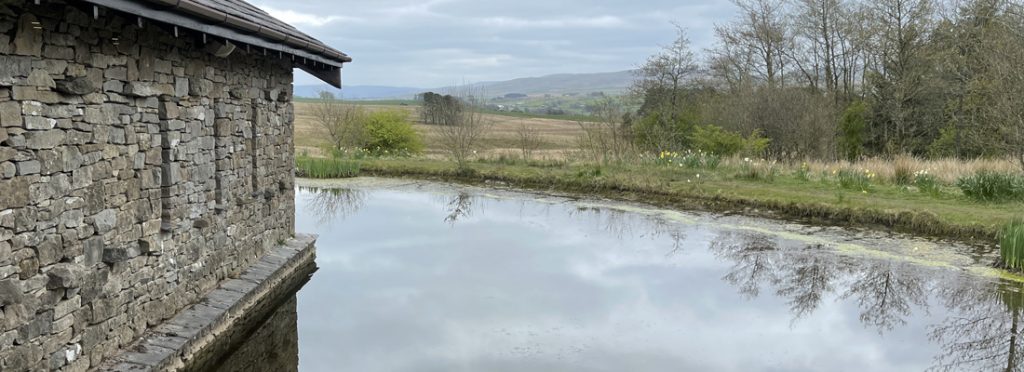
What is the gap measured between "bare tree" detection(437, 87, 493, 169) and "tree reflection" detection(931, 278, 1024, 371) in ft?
46.4

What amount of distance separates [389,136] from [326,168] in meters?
5.85

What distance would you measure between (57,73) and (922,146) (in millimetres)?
24813

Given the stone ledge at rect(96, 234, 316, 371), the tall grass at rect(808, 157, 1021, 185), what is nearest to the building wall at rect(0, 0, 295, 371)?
the stone ledge at rect(96, 234, 316, 371)

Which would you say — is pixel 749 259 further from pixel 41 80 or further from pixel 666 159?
pixel 666 159

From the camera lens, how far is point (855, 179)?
16109 mm

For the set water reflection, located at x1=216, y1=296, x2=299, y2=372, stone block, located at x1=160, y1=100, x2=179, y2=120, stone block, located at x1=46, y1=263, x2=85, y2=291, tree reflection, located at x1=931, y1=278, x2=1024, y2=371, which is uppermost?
stone block, located at x1=160, y1=100, x2=179, y2=120

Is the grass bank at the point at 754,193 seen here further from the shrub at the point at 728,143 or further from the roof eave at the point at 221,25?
the roof eave at the point at 221,25

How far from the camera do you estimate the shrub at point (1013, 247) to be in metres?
9.55

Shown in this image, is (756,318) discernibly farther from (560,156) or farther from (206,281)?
(560,156)

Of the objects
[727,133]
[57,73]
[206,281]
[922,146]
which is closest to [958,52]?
[922,146]

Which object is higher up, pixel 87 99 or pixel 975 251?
pixel 87 99

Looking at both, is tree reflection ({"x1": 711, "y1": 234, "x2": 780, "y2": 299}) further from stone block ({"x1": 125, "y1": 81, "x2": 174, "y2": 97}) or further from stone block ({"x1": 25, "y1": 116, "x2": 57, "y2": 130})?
Result: stone block ({"x1": 25, "y1": 116, "x2": 57, "y2": 130})

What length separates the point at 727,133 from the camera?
21.1m

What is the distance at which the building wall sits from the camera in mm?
4387
